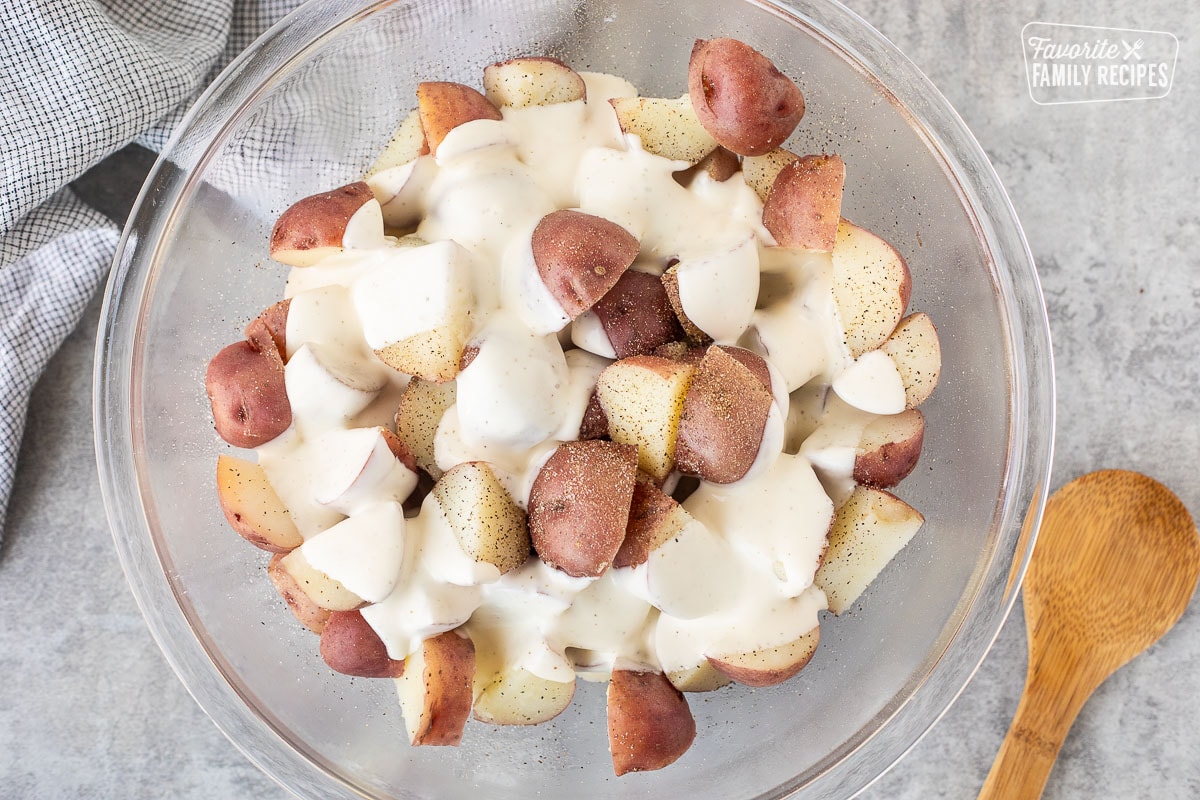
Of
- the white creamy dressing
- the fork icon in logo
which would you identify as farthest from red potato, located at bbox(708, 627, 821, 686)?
the fork icon in logo

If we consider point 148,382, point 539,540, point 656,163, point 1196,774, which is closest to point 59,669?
point 148,382

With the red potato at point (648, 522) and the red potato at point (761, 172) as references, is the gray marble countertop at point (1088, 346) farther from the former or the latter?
the red potato at point (648, 522)

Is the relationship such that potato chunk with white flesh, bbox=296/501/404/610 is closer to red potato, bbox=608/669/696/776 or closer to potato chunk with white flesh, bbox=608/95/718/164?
red potato, bbox=608/669/696/776

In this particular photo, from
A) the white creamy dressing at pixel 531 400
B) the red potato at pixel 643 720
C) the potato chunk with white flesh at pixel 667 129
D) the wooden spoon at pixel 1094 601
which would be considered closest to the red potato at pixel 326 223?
the white creamy dressing at pixel 531 400

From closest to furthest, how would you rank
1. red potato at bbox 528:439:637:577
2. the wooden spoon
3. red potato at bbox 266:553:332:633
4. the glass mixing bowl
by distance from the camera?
red potato at bbox 528:439:637:577
red potato at bbox 266:553:332:633
the glass mixing bowl
the wooden spoon

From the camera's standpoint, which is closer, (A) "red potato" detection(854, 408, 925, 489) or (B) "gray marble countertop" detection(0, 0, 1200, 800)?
(A) "red potato" detection(854, 408, 925, 489)

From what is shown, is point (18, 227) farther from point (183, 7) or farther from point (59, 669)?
point (59, 669)
